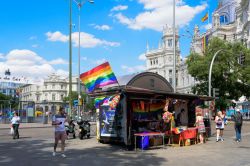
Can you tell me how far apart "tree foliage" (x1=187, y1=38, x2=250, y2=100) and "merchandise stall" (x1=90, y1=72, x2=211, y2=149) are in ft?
114

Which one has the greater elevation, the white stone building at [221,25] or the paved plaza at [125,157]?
the white stone building at [221,25]

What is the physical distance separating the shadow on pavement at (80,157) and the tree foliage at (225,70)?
128 ft

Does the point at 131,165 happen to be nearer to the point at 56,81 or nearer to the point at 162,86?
the point at 162,86

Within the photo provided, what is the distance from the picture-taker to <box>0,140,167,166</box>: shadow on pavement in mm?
11172

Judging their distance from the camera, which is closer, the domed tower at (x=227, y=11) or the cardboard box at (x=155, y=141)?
the cardboard box at (x=155, y=141)

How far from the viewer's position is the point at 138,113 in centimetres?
1614

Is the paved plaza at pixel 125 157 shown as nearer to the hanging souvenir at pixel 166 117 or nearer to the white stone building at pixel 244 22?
the hanging souvenir at pixel 166 117

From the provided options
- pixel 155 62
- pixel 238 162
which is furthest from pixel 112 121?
pixel 155 62

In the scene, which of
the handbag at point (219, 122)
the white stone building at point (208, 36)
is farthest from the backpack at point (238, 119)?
the white stone building at point (208, 36)

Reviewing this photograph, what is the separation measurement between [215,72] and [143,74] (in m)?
35.5

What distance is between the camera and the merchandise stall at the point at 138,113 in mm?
14758

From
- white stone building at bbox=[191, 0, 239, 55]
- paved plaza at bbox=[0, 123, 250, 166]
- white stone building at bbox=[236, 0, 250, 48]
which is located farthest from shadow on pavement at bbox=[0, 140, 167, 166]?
white stone building at bbox=[191, 0, 239, 55]

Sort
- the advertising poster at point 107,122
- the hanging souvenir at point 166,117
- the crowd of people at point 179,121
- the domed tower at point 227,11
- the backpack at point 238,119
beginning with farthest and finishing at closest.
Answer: the domed tower at point 227,11, the backpack at point 238,119, the advertising poster at point 107,122, the hanging souvenir at point 166,117, the crowd of people at point 179,121

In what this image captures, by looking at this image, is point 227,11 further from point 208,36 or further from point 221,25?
point 208,36
